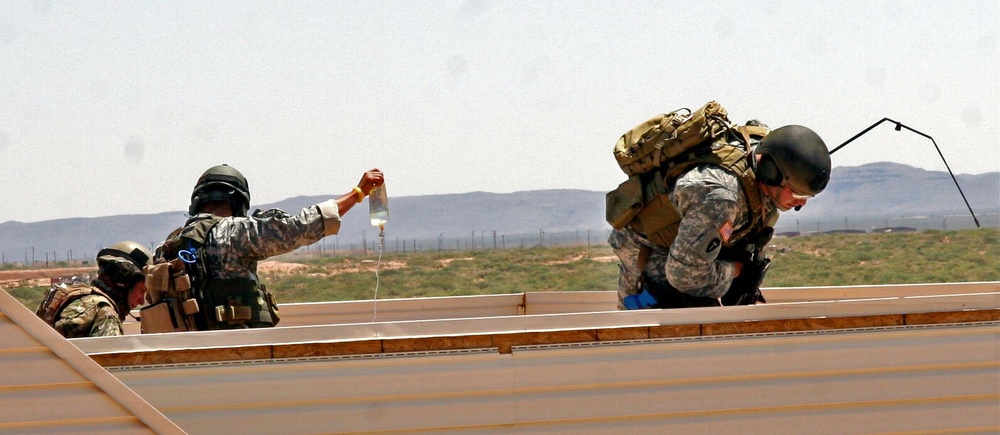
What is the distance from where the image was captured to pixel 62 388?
3740mm

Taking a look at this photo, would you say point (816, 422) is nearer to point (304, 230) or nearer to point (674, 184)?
point (674, 184)

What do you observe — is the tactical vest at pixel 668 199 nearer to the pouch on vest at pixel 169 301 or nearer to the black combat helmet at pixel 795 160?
the black combat helmet at pixel 795 160

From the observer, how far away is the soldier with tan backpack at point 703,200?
4953mm

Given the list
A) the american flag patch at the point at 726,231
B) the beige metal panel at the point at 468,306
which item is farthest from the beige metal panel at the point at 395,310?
the american flag patch at the point at 726,231

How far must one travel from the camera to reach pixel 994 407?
4652mm

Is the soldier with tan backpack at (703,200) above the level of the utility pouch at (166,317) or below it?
above

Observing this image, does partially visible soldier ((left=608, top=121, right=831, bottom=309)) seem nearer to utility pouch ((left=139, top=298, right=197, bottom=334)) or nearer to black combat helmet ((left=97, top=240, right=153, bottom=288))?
utility pouch ((left=139, top=298, right=197, bottom=334))

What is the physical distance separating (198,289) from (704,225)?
2517 mm

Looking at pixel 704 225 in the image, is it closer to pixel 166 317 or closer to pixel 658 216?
pixel 658 216

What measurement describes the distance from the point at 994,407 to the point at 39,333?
3.93 meters

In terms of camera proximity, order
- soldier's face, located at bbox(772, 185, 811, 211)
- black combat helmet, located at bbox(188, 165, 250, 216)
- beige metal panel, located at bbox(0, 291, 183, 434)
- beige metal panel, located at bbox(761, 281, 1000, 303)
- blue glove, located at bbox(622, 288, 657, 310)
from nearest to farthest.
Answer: beige metal panel, located at bbox(0, 291, 183, 434), soldier's face, located at bbox(772, 185, 811, 211), blue glove, located at bbox(622, 288, 657, 310), black combat helmet, located at bbox(188, 165, 250, 216), beige metal panel, located at bbox(761, 281, 1000, 303)

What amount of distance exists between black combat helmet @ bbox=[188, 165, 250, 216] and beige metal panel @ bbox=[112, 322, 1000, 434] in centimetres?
172

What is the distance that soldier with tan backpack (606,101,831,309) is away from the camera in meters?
4.95

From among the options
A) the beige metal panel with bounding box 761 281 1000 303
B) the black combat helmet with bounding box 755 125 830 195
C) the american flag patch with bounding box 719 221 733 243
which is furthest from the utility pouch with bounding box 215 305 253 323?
the beige metal panel with bounding box 761 281 1000 303
